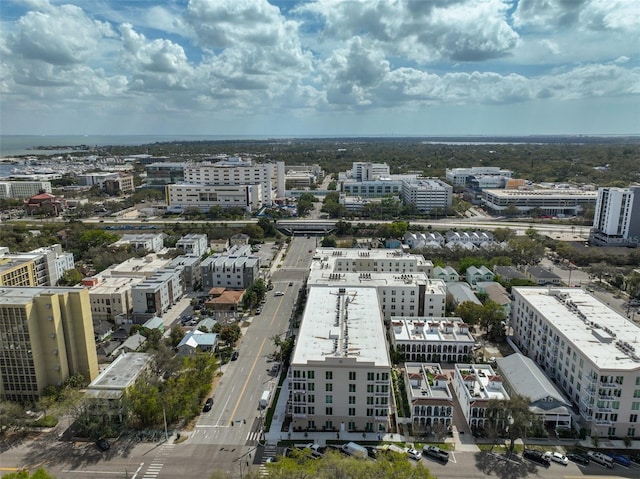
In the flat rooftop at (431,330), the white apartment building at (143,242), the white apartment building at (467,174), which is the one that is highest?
the white apartment building at (467,174)

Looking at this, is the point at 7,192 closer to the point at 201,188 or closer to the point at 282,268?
the point at 201,188

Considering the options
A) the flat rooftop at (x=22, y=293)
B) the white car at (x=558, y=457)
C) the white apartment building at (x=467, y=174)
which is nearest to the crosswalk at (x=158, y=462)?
the flat rooftop at (x=22, y=293)

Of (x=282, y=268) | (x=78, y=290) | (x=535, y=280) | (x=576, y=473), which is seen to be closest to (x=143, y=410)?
(x=78, y=290)

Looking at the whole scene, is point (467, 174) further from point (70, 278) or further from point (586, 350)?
point (70, 278)

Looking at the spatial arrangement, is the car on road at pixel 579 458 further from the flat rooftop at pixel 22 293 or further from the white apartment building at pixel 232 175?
the white apartment building at pixel 232 175

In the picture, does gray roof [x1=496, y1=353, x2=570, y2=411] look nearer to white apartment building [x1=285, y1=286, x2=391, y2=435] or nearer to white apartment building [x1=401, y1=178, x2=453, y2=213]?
white apartment building [x1=285, y1=286, x2=391, y2=435]

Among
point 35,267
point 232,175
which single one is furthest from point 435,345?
point 232,175

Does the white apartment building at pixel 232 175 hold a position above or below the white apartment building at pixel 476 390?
above
